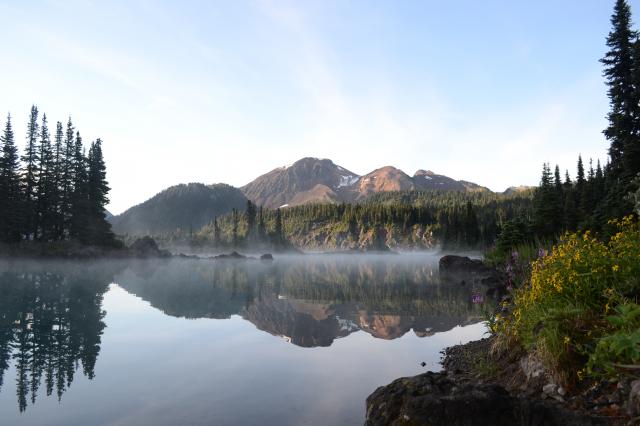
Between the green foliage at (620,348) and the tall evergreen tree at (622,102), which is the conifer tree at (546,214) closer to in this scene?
the tall evergreen tree at (622,102)

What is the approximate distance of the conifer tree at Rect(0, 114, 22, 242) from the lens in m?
59.2

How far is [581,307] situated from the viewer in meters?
6.91

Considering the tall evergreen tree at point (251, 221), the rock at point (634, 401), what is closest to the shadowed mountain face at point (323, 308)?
the rock at point (634, 401)

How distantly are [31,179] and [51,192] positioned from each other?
3432 mm

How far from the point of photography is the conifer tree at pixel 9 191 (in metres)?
59.2

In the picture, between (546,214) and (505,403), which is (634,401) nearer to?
(505,403)

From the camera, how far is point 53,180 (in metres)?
68.6

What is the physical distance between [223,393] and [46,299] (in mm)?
18368

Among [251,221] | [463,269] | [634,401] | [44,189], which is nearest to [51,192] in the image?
[44,189]

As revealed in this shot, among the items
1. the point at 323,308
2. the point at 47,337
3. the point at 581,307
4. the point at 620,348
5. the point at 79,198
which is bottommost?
the point at 323,308

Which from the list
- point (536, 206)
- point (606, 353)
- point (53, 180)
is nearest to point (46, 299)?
point (606, 353)

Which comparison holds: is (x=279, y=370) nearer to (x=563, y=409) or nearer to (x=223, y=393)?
(x=223, y=393)

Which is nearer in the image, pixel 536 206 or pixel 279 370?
pixel 279 370

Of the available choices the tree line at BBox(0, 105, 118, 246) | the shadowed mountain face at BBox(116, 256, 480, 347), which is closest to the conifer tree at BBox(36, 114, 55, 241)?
the tree line at BBox(0, 105, 118, 246)
